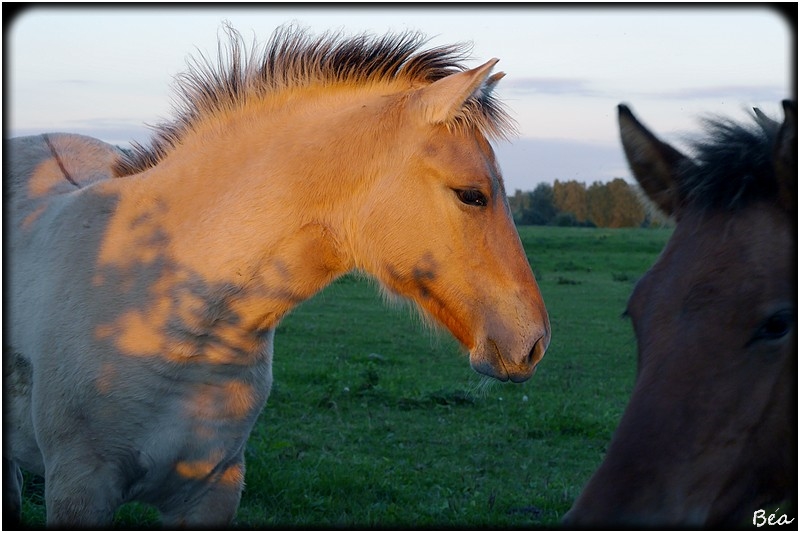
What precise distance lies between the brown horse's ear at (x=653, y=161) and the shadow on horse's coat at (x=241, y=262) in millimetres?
779

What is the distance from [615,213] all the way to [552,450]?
23530 mm

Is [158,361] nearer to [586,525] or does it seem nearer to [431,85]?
[431,85]

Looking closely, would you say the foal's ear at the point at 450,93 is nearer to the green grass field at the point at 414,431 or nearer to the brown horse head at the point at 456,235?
the brown horse head at the point at 456,235

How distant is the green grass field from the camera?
516cm

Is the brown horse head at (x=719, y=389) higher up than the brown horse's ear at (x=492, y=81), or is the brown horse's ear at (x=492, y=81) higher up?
the brown horse's ear at (x=492, y=81)

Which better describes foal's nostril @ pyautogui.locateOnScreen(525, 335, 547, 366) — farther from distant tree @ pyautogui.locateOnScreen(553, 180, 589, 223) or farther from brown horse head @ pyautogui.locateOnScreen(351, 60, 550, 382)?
distant tree @ pyautogui.locateOnScreen(553, 180, 589, 223)

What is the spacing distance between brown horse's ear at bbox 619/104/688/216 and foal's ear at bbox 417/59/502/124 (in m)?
0.83

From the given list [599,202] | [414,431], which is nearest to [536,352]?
[414,431]

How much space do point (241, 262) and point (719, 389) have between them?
7.06ft

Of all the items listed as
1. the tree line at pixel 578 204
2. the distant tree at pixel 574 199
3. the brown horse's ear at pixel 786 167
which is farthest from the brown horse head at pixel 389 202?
the distant tree at pixel 574 199

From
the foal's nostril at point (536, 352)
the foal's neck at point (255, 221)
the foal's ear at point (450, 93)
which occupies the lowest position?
the foal's nostril at point (536, 352)

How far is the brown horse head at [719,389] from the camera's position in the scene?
2.16m

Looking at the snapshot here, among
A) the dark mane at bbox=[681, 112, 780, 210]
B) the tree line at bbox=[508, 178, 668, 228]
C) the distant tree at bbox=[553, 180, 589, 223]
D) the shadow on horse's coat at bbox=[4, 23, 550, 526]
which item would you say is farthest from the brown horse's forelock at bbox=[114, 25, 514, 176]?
the distant tree at bbox=[553, 180, 589, 223]

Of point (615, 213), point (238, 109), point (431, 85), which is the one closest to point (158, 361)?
point (238, 109)
